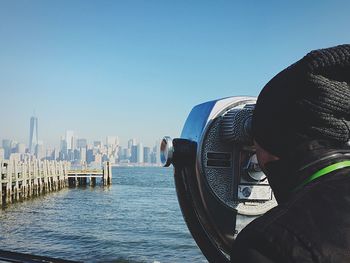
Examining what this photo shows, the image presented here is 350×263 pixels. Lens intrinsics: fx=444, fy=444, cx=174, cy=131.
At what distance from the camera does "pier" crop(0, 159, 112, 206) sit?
87.2 feet

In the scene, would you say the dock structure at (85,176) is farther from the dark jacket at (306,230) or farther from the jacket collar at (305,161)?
the dark jacket at (306,230)

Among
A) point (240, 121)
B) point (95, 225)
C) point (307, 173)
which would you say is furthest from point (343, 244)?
point (95, 225)

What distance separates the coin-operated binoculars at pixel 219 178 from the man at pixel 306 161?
2.78ft

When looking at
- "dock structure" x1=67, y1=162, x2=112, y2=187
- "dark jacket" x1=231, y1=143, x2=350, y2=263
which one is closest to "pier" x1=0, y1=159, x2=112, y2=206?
"dock structure" x1=67, y1=162, x2=112, y2=187

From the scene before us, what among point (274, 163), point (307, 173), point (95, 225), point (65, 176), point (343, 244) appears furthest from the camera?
point (65, 176)

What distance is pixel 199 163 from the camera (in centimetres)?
211

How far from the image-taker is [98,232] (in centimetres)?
1836

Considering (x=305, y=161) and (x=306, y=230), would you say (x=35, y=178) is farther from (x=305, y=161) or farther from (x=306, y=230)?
(x=306, y=230)

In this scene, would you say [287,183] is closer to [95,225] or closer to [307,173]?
[307,173]

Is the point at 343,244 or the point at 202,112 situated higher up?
the point at 202,112

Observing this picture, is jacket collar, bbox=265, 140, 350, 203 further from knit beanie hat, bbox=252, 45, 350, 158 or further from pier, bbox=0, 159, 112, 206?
pier, bbox=0, 159, 112, 206

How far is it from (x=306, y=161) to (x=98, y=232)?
18.1m

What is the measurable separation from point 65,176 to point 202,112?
142 ft

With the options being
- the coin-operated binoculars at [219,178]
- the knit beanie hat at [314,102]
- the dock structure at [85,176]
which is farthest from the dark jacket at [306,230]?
the dock structure at [85,176]
